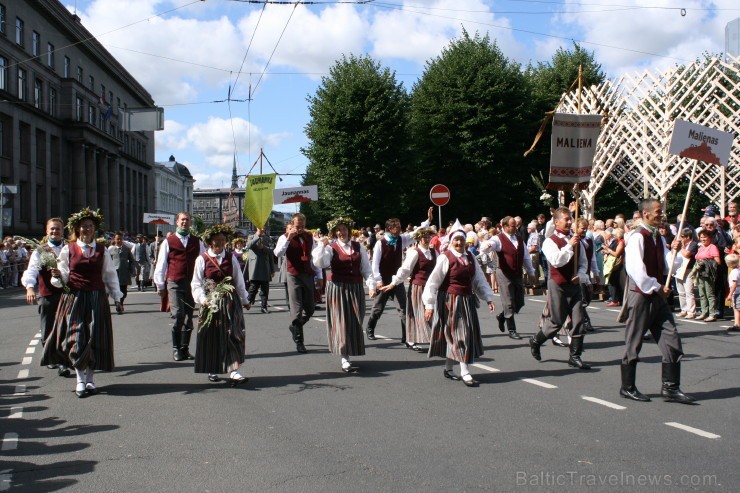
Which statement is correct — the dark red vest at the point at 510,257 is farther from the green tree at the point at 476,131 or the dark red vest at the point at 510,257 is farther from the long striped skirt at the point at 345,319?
the green tree at the point at 476,131

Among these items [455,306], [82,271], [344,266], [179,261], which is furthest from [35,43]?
[455,306]

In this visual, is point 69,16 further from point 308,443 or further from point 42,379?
point 308,443

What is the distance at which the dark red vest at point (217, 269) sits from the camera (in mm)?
8391

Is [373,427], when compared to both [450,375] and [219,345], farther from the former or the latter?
[219,345]

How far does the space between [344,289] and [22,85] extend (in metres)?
42.0

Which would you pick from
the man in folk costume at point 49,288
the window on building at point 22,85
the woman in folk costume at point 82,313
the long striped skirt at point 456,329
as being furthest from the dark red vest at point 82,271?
the window on building at point 22,85

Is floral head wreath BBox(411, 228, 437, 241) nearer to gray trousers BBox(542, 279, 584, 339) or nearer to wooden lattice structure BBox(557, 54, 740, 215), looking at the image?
gray trousers BBox(542, 279, 584, 339)

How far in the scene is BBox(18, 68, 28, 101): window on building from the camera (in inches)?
1719

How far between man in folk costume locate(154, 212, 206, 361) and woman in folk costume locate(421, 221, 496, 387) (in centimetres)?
359

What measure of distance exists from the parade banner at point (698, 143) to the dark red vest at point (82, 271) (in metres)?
7.15

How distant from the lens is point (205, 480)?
498 cm

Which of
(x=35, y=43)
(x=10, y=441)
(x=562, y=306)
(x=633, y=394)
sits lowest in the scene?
(x=10, y=441)

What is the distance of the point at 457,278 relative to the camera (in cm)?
831

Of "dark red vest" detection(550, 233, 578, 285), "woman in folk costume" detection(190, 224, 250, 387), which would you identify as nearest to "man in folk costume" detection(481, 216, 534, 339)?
"dark red vest" detection(550, 233, 578, 285)
